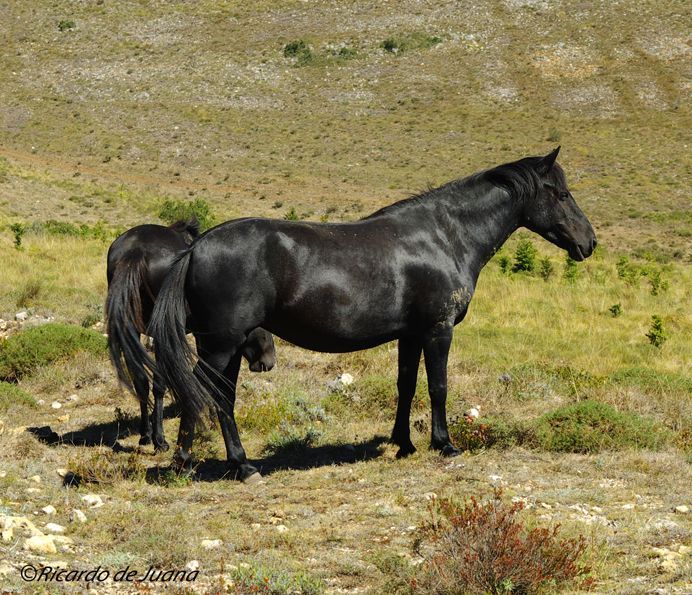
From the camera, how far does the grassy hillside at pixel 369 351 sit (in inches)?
244

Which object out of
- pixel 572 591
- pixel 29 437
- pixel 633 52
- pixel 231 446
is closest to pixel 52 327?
pixel 29 437

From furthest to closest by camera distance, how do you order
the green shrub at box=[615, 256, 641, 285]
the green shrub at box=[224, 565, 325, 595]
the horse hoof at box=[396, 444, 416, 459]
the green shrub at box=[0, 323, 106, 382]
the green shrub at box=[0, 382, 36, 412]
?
the green shrub at box=[615, 256, 641, 285] → the green shrub at box=[0, 323, 106, 382] → the green shrub at box=[0, 382, 36, 412] → the horse hoof at box=[396, 444, 416, 459] → the green shrub at box=[224, 565, 325, 595]

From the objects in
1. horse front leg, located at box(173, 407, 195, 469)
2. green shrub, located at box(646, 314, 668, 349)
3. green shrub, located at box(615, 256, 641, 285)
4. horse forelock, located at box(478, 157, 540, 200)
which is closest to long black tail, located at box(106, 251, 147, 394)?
horse front leg, located at box(173, 407, 195, 469)

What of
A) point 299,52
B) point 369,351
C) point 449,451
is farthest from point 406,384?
point 299,52

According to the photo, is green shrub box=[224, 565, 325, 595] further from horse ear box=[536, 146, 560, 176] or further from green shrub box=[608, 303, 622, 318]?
green shrub box=[608, 303, 622, 318]

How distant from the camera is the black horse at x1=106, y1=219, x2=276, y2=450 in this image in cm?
780

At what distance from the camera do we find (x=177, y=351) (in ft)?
24.5

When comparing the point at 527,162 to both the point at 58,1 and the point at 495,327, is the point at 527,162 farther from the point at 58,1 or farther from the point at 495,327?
the point at 58,1

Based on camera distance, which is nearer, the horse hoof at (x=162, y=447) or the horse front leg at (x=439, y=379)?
the horse front leg at (x=439, y=379)

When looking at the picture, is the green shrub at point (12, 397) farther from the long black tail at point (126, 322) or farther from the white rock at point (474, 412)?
the white rock at point (474, 412)

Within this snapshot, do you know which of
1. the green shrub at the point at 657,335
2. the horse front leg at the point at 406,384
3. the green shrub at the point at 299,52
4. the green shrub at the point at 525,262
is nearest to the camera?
the horse front leg at the point at 406,384

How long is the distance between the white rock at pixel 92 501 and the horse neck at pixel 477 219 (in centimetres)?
381

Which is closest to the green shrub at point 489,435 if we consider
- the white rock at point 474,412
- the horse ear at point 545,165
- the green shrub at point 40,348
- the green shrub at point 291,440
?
the white rock at point 474,412

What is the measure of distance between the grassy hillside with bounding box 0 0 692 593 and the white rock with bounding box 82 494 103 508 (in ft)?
0.32
